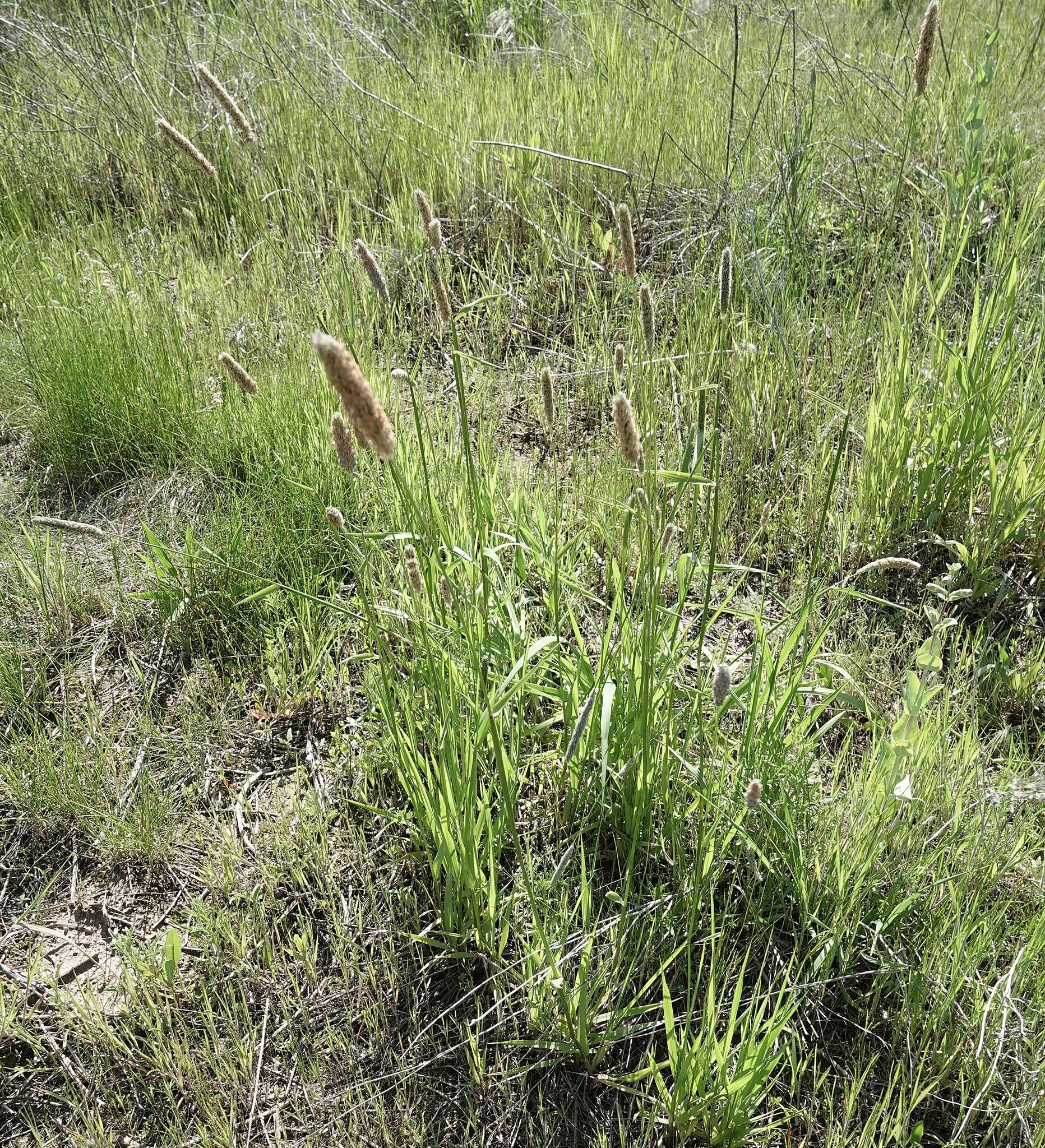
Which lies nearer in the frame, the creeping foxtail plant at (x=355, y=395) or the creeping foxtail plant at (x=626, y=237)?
the creeping foxtail plant at (x=355, y=395)

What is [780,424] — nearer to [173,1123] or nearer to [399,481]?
[399,481]

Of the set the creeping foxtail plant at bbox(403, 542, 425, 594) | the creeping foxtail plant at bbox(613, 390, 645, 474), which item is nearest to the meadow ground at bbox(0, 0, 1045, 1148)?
the creeping foxtail plant at bbox(613, 390, 645, 474)

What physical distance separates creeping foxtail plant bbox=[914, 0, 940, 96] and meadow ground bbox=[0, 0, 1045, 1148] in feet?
0.06

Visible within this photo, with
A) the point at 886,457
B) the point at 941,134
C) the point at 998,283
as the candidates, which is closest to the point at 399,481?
the point at 886,457

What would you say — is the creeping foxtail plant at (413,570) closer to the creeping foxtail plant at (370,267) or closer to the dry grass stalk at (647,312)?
the creeping foxtail plant at (370,267)

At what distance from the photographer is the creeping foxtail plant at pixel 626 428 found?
46.4 inches

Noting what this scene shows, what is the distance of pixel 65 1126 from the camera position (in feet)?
4.84

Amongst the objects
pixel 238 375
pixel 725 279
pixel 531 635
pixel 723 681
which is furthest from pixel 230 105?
pixel 723 681

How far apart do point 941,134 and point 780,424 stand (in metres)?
1.97

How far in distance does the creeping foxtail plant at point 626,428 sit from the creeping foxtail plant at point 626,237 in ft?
1.81

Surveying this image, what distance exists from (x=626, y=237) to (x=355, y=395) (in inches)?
33.5

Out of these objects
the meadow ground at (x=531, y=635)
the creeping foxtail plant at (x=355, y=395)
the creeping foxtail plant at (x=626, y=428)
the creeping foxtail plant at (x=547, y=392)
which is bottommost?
the meadow ground at (x=531, y=635)

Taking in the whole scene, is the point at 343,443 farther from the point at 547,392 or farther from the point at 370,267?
the point at 547,392

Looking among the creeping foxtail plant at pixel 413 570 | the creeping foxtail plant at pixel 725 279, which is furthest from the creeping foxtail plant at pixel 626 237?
the creeping foxtail plant at pixel 413 570
